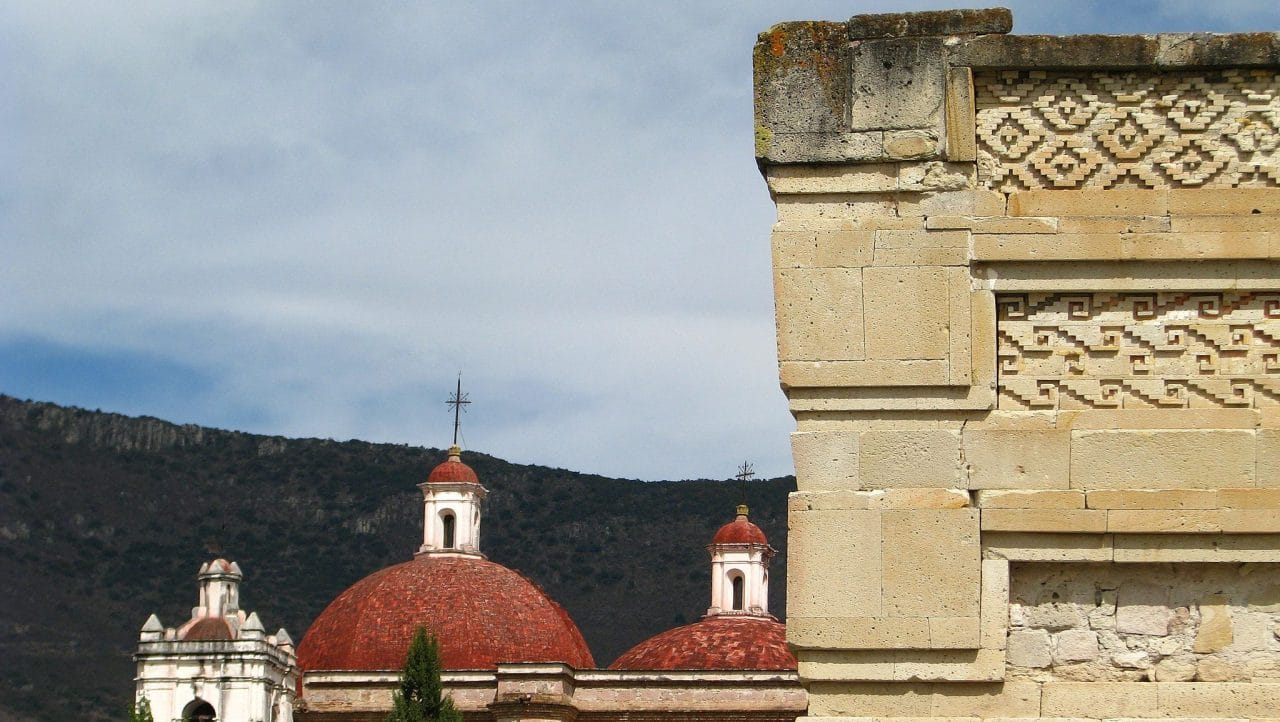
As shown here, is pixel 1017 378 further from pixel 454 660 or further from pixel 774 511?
pixel 774 511

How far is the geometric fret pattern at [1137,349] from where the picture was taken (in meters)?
7.06

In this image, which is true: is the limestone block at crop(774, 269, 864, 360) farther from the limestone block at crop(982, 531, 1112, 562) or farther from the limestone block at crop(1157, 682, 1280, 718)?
the limestone block at crop(1157, 682, 1280, 718)

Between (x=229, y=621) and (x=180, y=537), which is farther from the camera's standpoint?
(x=180, y=537)

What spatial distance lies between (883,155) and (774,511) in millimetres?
67346

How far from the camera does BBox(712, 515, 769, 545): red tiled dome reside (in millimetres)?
40812

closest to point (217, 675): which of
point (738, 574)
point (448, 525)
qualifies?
point (448, 525)

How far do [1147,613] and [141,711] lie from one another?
89.3 feet

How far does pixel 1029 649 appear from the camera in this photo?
7016 millimetres

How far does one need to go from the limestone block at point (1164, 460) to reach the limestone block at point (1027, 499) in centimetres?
5

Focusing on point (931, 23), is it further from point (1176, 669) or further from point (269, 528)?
point (269, 528)

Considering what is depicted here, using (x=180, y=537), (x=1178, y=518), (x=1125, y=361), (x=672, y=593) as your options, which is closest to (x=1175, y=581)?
(x=1178, y=518)

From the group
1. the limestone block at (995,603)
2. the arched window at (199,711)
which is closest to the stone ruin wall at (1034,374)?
the limestone block at (995,603)

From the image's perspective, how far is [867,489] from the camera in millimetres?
6996

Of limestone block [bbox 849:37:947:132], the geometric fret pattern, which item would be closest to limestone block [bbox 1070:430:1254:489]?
the geometric fret pattern
